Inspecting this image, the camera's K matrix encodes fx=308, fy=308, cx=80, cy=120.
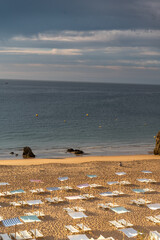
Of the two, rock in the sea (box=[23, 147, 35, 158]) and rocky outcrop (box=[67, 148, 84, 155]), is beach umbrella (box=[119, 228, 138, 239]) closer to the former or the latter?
rock in the sea (box=[23, 147, 35, 158])

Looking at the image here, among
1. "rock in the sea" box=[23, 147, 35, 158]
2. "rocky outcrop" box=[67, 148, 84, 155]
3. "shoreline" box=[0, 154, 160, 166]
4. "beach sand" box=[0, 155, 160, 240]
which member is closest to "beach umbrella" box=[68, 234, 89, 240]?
"beach sand" box=[0, 155, 160, 240]

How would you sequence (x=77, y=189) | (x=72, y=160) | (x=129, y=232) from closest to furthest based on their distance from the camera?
(x=129, y=232)
(x=77, y=189)
(x=72, y=160)

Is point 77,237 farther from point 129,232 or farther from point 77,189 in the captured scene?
point 77,189

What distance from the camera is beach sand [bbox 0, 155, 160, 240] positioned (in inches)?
668

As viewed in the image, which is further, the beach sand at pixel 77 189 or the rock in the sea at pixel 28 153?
the rock in the sea at pixel 28 153

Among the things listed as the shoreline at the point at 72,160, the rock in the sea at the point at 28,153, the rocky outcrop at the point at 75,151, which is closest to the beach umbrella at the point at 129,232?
the shoreline at the point at 72,160

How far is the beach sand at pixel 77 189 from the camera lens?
17.0 metres

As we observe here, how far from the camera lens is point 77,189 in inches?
931

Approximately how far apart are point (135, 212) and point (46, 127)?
4090cm

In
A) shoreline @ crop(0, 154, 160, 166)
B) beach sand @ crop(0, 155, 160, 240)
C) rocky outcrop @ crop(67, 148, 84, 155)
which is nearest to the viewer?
beach sand @ crop(0, 155, 160, 240)

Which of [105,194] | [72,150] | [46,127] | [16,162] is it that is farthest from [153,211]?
[46,127]

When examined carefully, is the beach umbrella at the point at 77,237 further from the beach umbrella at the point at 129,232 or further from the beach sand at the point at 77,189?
the beach umbrella at the point at 129,232

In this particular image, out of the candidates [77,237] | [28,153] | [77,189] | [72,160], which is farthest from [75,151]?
[77,237]

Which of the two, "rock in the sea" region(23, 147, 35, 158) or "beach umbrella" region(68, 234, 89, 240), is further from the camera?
"rock in the sea" region(23, 147, 35, 158)
